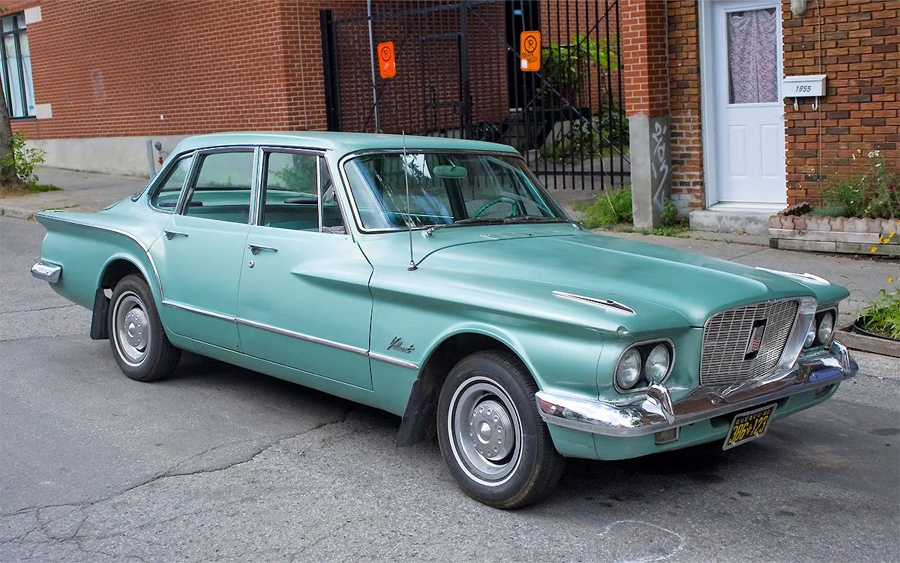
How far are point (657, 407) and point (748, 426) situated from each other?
683 millimetres

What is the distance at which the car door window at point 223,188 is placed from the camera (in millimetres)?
6168

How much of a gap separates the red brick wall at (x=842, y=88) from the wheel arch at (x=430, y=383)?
6.81 metres

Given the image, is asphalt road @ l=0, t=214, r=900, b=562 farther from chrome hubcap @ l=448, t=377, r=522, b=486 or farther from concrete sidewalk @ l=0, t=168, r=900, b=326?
concrete sidewalk @ l=0, t=168, r=900, b=326

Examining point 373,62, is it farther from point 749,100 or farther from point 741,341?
point 741,341

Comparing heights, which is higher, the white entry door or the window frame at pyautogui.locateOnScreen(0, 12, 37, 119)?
the window frame at pyautogui.locateOnScreen(0, 12, 37, 119)

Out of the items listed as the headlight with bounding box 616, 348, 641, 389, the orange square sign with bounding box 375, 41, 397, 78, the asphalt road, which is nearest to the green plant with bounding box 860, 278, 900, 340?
the asphalt road

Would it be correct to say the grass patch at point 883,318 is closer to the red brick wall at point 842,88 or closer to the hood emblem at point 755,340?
the hood emblem at point 755,340

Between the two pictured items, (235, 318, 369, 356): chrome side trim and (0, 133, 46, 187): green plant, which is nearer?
(235, 318, 369, 356): chrome side trim

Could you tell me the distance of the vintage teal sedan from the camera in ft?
14.0

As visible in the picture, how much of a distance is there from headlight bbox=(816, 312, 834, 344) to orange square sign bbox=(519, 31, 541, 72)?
9450mm

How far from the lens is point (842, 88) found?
1019cm

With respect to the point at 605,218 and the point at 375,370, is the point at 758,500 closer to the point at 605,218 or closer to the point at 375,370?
A: the point at 375,370

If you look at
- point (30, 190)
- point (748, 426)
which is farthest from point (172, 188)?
point (30, 190)

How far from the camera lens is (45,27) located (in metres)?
22.0
